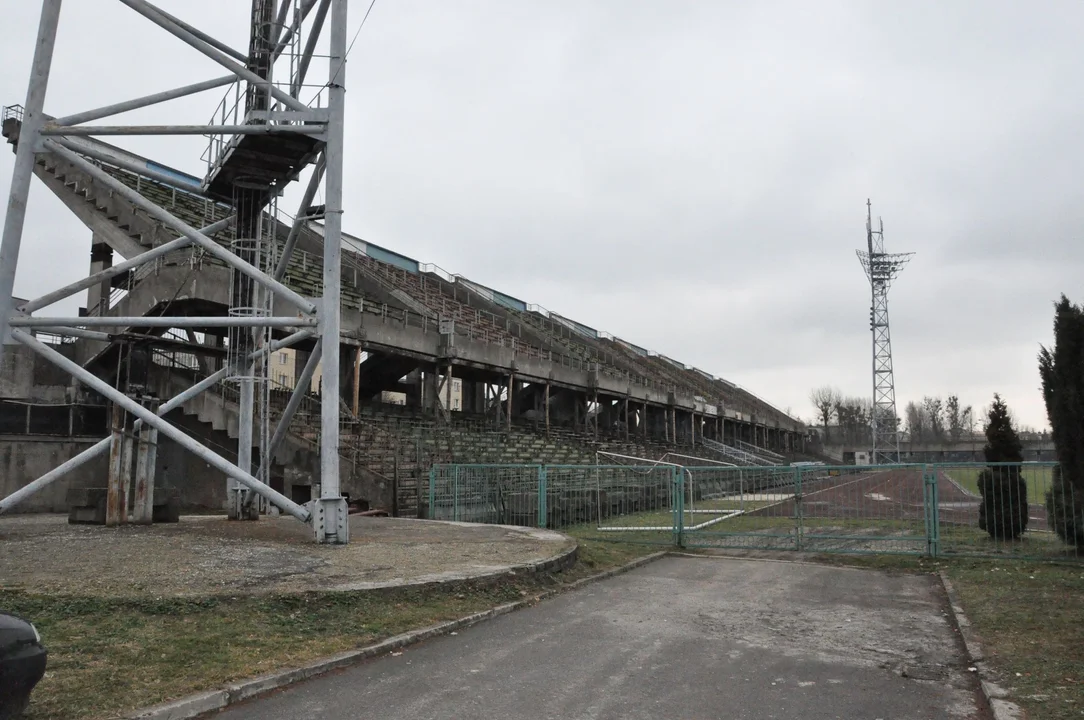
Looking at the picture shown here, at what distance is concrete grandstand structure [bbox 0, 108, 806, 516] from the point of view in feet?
61.7

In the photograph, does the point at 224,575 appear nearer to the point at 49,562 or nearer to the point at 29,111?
the point at 49,562

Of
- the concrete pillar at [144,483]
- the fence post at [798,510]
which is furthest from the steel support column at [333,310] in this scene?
the fence post at [798,510]

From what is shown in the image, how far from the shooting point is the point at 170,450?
68.0ft

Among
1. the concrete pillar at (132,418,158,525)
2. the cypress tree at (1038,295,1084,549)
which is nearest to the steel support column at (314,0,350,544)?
the concrete pillar at (132,418,158,525)

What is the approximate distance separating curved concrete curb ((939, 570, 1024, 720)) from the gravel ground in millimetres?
4783

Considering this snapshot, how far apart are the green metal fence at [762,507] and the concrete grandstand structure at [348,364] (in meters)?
2.26

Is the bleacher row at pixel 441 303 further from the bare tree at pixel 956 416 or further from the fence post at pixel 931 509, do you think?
the bare tree at pixel 956 416

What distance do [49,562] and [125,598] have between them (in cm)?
264

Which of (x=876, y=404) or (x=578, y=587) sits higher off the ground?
(x=876, y=404)

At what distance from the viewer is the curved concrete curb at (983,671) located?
4.77m

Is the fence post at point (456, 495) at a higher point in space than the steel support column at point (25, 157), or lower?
lower

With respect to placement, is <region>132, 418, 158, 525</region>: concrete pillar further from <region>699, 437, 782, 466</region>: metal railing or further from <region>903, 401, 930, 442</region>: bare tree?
<region>903, 401, 930, 442</region>: bare tree

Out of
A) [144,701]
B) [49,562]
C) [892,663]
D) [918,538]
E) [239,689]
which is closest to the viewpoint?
[144,701]

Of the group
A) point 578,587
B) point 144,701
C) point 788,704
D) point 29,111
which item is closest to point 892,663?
point 788,704
